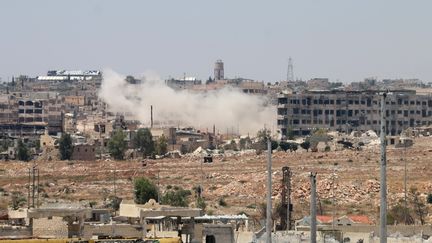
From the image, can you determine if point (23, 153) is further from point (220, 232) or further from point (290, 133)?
point (220, 232)

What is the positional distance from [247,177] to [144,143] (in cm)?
2999

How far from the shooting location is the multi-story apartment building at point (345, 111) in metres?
149

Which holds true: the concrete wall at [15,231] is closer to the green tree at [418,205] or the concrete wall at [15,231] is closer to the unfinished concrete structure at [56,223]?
the unfinished concrete structure at [56,223]

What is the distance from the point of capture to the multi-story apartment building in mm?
149375

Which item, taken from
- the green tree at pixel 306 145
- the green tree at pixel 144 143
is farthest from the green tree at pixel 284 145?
the green tree at pixel 144 143

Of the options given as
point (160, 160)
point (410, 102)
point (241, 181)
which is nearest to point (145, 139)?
point (160, 160)

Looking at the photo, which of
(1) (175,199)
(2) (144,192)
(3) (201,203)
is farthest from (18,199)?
(1) (175,199)

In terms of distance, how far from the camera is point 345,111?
153m

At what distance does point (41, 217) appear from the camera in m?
35.2

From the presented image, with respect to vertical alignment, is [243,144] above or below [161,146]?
below

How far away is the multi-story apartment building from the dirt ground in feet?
114

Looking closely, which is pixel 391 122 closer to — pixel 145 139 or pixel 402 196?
pixel 145 139

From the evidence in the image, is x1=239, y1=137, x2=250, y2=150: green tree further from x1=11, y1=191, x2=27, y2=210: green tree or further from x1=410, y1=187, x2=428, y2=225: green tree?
x1=410, y1=187, x2=428, y2=225: green tree

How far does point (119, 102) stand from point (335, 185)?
113 meters
